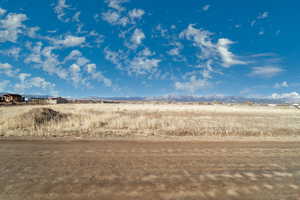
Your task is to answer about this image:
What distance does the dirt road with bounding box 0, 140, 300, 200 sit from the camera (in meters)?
4.68

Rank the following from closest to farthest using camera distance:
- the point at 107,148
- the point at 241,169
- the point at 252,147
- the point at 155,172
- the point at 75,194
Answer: the point at 75,194 < the point at 155,172 < the point at 241,169 < the point at 107,148 < the point at 252,147

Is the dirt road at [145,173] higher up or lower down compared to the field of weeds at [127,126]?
lower down

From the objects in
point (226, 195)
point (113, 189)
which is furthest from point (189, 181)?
point (113, 189)

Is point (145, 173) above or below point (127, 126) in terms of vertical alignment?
below

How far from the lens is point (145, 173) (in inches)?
229

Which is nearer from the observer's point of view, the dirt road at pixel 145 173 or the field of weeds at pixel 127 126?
the dirt road at pixel 145 173

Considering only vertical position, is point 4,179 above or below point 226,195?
above

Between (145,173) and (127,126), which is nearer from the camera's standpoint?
(145,173)

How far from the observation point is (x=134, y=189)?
484 cm

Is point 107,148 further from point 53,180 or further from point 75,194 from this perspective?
point 75,194

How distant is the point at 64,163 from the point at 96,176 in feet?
5.61

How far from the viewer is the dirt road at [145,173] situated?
4.68 meters

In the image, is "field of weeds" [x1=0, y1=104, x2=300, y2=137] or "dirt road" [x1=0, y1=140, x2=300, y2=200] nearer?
"dirt road" [x1=0, y1=140, x2=300, y2=200]

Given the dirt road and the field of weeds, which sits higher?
the field of weeds
